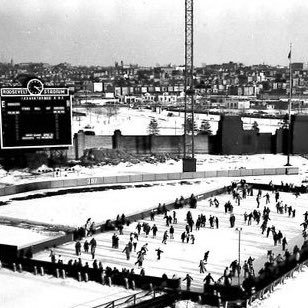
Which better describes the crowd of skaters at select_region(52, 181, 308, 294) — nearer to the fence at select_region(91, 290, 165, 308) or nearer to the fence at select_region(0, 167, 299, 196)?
the fence at select_region(91, 290, 165, 308)

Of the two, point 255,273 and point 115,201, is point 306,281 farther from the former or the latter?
point 115,201

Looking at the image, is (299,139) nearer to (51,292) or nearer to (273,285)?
(273,285)

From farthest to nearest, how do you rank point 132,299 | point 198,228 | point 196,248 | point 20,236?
point 198,228
point 20,236
point 196,248
point 132,299

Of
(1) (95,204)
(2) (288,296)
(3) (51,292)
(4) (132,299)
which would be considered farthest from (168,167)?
(4) (132,299)

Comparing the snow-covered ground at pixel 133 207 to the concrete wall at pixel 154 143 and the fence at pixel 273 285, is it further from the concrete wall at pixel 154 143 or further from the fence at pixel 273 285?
the fence at pixel 273 285

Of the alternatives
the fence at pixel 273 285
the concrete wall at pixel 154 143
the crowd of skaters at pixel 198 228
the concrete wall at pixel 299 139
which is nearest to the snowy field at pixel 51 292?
the crowd of skaters at pixel 198 228

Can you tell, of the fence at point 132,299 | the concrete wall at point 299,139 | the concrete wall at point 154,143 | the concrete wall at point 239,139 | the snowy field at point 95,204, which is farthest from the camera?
the concrete wall at point 299,139

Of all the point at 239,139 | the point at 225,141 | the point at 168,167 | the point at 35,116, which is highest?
→ the point at 35,116

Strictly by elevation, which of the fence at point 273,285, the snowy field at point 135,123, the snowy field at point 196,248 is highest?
the snowy field at point 135,123
